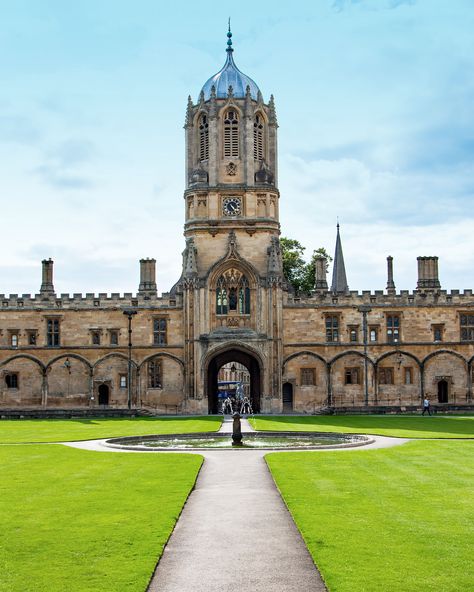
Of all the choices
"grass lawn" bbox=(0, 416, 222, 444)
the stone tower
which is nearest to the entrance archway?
the stone tower

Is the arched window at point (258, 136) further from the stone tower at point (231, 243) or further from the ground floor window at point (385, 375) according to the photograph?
the ground floor window at point (385, 375)

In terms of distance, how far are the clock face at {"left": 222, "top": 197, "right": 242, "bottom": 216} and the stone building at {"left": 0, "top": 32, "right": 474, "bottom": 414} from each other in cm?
7

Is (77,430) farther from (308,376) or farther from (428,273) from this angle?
(428,273)

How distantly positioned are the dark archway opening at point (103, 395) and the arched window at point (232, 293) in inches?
357

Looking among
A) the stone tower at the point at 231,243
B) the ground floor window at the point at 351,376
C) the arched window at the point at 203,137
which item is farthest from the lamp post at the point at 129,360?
the ground floor window at the point at 351,376

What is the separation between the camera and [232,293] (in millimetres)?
56469

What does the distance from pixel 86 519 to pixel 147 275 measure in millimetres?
48980

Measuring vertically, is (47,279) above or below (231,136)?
below

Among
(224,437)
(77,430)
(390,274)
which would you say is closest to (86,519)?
(224,437)

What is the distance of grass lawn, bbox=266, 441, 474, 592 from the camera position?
10.3 m

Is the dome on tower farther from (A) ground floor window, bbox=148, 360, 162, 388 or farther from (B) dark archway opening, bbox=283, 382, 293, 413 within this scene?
→ (B) dark archway opening, bbox=283, 382, 293, 413

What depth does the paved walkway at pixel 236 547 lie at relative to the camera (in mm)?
10172

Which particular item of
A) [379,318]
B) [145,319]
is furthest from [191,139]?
[379,318]

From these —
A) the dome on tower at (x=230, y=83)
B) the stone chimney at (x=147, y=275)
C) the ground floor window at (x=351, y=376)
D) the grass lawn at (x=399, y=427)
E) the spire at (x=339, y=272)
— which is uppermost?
the dome on tower at (x=230, y=83)
